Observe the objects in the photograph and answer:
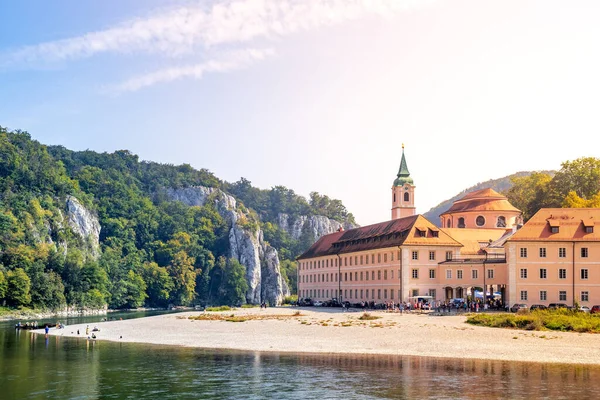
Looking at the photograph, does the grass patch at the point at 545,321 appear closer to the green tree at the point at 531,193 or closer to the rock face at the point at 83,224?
the green tree at the point at 531,193

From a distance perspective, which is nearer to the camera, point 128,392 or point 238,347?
point 128,392

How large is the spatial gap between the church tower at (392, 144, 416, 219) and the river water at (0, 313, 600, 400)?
85.2 metres

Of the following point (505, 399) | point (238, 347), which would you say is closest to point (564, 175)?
point (238, 347)

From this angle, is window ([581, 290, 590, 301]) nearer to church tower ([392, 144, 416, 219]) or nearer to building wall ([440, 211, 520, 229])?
building wall ([440, 211, 520, 229])

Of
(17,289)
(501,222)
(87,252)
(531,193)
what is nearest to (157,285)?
(87,252)

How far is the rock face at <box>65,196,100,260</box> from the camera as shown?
160625mm

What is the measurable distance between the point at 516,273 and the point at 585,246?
7937 mm

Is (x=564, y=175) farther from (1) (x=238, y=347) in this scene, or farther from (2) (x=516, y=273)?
(1) (x=238, y=347)

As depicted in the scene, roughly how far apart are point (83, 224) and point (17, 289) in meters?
52.5

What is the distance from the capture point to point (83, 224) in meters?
166

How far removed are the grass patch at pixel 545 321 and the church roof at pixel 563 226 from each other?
1490 centimetres

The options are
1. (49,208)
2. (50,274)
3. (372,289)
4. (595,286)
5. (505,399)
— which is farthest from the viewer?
(49,208)

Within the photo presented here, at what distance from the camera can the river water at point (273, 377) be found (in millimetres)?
34875

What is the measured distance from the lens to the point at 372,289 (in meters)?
104
